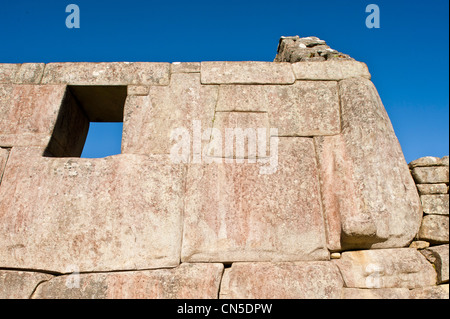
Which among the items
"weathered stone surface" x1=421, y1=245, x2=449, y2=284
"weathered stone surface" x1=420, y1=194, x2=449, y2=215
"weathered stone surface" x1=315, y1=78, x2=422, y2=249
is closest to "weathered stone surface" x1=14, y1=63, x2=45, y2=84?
"weathered stone surface" x1=315, y1=78, x2=422, y2=249

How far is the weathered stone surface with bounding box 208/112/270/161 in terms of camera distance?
3094 mm

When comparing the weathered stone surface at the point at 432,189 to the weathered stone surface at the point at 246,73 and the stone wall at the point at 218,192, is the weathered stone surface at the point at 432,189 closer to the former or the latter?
the stone wall at the point at 218,192

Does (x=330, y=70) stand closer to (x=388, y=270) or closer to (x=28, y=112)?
(x=388, y=270)

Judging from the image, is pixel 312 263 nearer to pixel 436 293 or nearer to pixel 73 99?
pixel 436 293

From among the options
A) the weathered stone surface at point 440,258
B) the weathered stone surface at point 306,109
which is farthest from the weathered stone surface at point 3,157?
the weathered stone surface at point 440,258

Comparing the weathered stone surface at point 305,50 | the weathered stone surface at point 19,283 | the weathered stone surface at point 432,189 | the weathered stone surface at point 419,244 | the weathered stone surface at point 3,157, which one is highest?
the weathered stone surface at point 305,50

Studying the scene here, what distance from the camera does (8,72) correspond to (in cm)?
352

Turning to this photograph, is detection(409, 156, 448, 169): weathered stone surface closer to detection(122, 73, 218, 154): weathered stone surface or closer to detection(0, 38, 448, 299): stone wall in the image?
detection(0, 38, 448, 299): stone wall

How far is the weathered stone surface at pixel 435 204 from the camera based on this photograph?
2848 millimetres

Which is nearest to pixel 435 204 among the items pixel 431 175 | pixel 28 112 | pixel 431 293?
pixel 431 175

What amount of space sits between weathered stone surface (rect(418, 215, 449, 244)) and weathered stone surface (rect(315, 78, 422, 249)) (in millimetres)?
68

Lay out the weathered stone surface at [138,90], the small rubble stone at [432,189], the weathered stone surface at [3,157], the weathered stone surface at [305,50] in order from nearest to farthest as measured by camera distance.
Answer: the small rubble stone at [432,189] < the weathered stone surface at [3,157] < the weathered stone surface at [138,90] < the weathered stone surface at [305,50]

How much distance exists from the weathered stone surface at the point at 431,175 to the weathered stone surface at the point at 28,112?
3263mm
